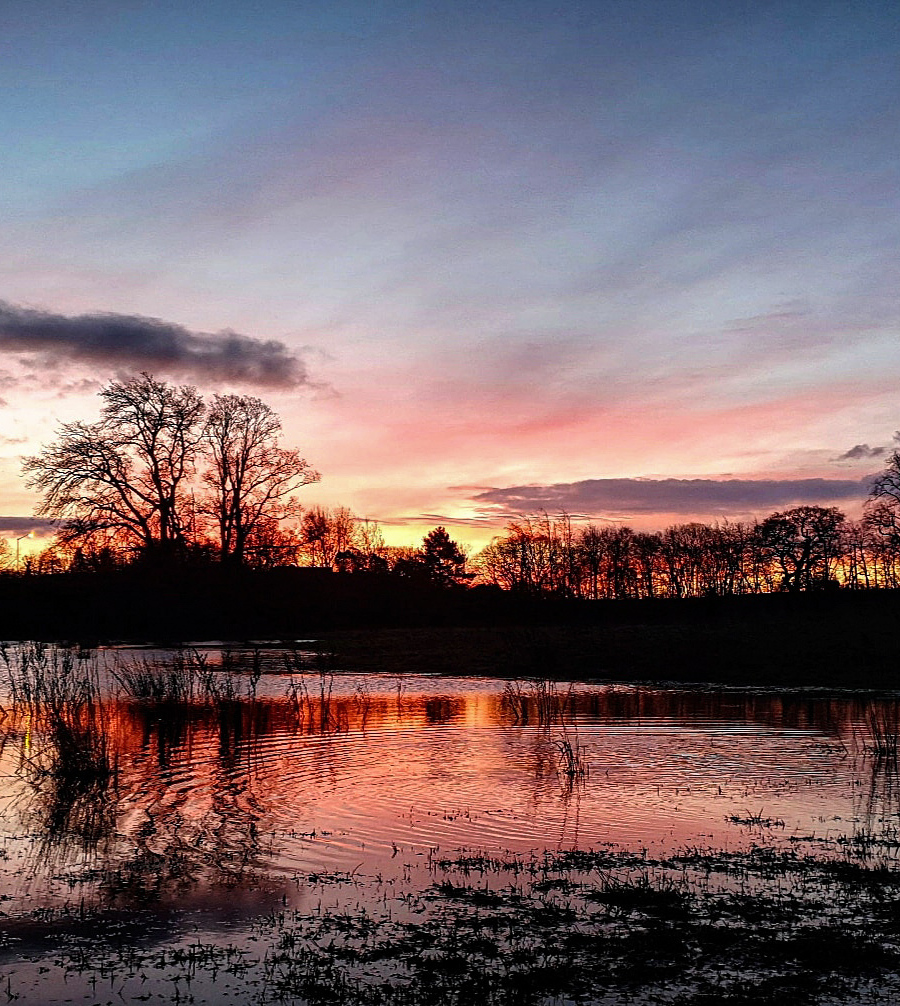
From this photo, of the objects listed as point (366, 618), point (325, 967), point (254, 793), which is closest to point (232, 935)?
point (325, 967)

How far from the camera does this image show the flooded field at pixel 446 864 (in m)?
6.97

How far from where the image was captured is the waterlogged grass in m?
6.65

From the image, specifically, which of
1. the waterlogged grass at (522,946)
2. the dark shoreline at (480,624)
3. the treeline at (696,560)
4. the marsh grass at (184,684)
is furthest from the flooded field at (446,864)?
the treeline at (696,560)

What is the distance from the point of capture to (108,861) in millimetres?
10398

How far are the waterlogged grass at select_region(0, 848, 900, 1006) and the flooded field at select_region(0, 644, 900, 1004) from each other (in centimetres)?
3

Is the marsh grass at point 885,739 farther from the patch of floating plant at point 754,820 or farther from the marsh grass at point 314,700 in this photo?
the marsh grass at point 314,700

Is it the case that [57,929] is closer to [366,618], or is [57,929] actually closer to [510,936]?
[510,936]

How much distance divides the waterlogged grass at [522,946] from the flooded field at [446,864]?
29 millimetres

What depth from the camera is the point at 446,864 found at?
33.7 feet

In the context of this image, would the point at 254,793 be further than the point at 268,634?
No

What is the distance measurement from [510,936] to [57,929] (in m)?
3.70

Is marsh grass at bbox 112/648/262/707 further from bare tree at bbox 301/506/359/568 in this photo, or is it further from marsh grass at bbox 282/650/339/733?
bare tree at bbox 301/506/359/568

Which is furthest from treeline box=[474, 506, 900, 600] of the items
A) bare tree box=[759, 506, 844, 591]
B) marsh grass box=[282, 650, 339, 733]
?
marsh grass box=[282, 650, 339, 733]

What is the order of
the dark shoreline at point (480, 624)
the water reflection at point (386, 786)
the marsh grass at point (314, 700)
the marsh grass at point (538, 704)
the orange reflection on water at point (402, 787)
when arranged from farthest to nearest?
the dark shoreline at point (480, 624) < the marsh grass at point (538, 704) < the marsh grass at point (314, 700) < the orange reflection on water at point (402, 787) < the water reflection at point (386, 786)
